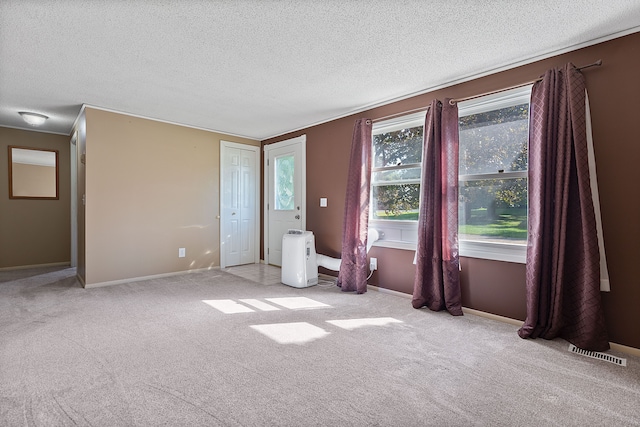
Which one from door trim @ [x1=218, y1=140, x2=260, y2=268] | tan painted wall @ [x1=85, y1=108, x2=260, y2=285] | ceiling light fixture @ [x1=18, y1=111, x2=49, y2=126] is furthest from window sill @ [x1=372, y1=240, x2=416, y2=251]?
ceiling light fixture @ [x1=18, y1=111, x2=49, y2=126]

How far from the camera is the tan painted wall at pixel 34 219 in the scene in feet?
16.3

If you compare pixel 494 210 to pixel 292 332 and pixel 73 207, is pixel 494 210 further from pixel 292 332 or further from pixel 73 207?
pixel 73 207

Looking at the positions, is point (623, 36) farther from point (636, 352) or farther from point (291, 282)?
point (291, 282)

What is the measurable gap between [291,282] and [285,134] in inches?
103

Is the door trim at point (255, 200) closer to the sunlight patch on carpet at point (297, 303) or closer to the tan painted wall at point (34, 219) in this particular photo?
the sunlight patch on carpet at point (297, 303)

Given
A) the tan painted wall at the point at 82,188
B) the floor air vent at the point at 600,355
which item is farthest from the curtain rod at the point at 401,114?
the tan painted wall at the point at 82,188

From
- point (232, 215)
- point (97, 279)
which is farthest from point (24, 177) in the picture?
point (232, 215)

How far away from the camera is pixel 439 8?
201cm

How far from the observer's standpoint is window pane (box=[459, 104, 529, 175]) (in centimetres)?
281

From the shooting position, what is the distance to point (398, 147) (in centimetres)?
375

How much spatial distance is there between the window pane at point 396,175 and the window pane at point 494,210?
0.58 meters

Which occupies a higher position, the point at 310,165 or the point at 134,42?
the point at 134,42

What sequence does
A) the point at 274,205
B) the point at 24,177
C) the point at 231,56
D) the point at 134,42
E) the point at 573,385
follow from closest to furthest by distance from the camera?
the point at 573,385, the point at 134,42, the point at 231,56, the point at 24,177, the point at 274,205

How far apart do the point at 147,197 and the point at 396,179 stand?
3517 mm
